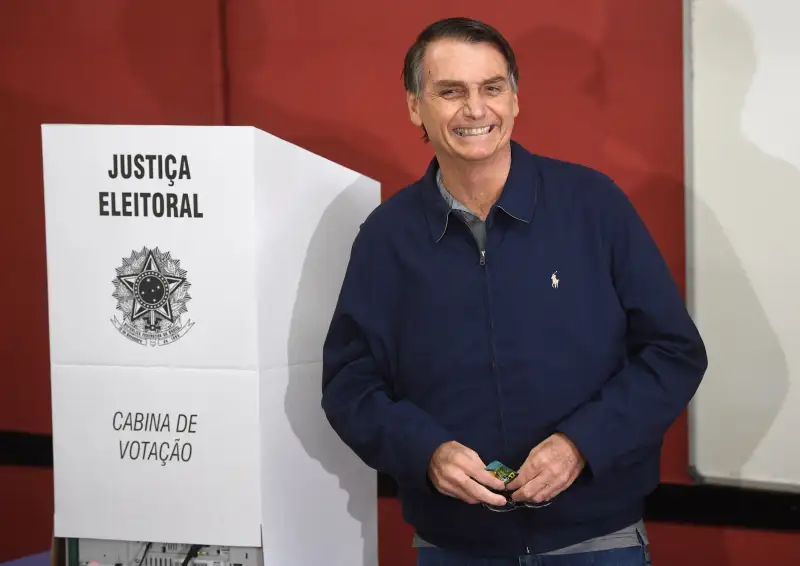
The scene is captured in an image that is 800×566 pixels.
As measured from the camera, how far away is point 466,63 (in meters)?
1.36

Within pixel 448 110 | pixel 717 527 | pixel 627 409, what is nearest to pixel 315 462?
pixel 627 409

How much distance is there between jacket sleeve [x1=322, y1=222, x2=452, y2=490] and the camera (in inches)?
51.0

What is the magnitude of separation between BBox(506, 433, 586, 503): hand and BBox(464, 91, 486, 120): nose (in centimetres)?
57

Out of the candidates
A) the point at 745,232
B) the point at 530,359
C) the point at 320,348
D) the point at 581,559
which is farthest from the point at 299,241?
the point at 745,232

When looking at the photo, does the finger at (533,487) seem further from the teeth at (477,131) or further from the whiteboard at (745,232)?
the whiteboard at (745,232)

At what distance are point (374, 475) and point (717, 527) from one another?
889 mm

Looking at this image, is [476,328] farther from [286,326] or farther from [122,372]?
[122,372]

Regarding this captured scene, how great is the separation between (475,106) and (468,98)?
0.02 m

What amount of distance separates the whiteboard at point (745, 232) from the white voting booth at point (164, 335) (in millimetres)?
1128

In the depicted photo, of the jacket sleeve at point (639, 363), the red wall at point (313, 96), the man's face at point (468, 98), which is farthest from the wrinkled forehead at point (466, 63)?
the red wall at point (313, 96)

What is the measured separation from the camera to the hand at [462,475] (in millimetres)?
1222

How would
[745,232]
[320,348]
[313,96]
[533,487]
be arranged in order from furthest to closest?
1. [313,96]
2. [745,232]
3. [320,348]
4. [533,487]

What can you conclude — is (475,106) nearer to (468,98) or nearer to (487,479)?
(468,98)

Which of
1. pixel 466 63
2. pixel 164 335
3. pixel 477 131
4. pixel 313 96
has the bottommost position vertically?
pixel 164 335
